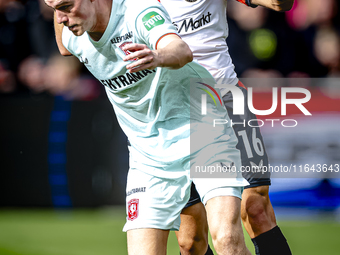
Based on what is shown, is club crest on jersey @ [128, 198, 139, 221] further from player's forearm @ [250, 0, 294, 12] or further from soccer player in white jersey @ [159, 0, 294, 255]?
player's forearm @ [250, 0, 294, 12]

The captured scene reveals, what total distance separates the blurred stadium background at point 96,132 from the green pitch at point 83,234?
13 millimetres

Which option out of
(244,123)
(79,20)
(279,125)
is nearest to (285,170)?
(279,125)

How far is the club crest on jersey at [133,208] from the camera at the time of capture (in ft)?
10.5

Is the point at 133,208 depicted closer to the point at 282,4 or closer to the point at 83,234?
the point at 282,4

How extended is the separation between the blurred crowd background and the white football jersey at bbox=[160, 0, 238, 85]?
3.16 metres

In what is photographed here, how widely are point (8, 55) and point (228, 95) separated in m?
4.74

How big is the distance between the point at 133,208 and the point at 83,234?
3.06 meters

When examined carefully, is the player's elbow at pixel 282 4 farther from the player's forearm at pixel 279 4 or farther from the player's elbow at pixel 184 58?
the player's elbow at pixel 184 58

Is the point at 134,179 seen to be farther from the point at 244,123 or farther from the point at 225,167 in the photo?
the point at 244,123

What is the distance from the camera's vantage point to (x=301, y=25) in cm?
729

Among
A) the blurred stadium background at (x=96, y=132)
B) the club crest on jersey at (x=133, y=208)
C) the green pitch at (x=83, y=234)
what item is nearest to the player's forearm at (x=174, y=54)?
the club crest on jersey at (x=133, y=208)

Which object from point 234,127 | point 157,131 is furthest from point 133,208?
point 234,127

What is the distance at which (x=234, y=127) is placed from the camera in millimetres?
3846

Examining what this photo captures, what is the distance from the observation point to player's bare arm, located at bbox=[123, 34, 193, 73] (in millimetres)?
2418
